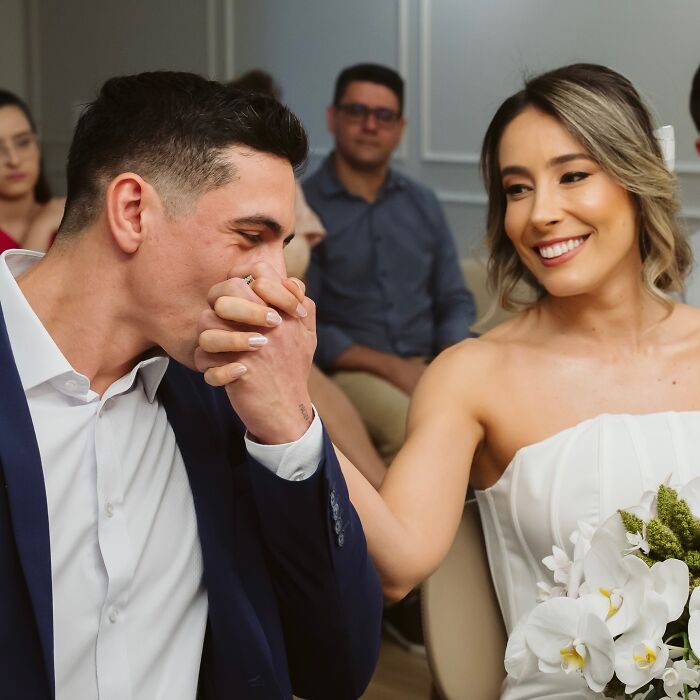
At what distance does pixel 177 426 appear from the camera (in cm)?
144

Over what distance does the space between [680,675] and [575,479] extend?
2.11 ft

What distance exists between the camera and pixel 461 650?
1.74 metres

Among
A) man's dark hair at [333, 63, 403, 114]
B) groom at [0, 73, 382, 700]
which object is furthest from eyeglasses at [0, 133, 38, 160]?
groom at [0, 73, 382, 700]

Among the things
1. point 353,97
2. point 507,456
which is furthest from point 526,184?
point 353,97

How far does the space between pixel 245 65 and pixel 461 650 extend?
524cm

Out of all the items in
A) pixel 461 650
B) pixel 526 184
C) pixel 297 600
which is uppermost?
pixel 526 184

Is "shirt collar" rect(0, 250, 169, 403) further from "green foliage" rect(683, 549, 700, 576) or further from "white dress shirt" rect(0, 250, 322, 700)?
"green foliage" rect(683, 549, 700, 576)

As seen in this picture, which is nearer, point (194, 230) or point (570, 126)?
point (194, 230)

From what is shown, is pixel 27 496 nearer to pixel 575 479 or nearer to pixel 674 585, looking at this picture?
pixel 674 585

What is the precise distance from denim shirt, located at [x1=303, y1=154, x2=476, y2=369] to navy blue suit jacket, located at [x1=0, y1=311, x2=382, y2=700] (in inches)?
104

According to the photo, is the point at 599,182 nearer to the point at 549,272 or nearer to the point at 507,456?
the point at 549,272

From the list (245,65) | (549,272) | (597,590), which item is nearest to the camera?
(597,590)

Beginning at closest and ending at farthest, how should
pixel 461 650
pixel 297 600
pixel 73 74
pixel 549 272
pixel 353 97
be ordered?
pixel 297 600
pixel 461 650
pixel 549 272
pixel 353 97
pixel 73 74

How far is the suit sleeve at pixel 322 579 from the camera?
1.31 metres
